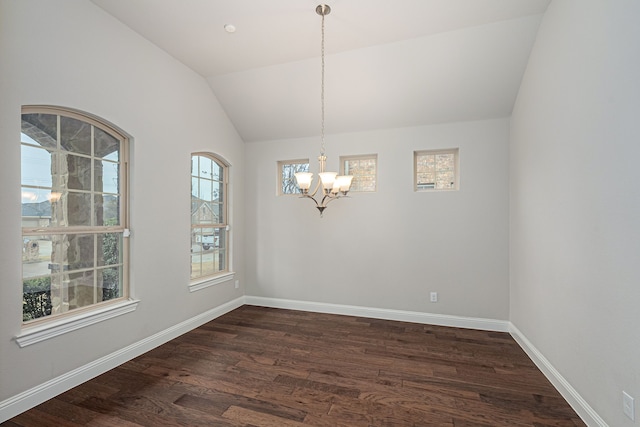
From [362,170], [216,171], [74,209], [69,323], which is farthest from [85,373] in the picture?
[362,170]

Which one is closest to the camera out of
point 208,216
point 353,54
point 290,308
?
point 353,54

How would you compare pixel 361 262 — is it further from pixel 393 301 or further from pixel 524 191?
pixel 524 191

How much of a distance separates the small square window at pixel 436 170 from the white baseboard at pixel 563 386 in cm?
195

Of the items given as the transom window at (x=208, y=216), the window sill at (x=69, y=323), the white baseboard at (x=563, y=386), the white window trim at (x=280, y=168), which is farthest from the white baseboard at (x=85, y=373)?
the white baseboard at (x=563, y=386)

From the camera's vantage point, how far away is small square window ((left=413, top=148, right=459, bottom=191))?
153 inches

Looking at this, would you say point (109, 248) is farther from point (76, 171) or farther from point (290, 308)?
point (290, 308)

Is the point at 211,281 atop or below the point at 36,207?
below

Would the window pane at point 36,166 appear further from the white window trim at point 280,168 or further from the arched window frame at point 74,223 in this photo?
the white window trim at point 280,168

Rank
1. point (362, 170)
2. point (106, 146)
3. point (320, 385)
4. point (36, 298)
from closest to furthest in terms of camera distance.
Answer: point (36, 298)
point (320, 385)
point (106, 146)
point (362, 170)

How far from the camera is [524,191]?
10.2 ft

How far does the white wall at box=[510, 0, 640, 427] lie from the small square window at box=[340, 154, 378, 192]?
181 cm

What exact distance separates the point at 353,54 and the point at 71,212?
10.4ft

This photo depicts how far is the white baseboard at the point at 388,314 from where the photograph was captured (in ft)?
12.0

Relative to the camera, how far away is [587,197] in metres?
1.99
